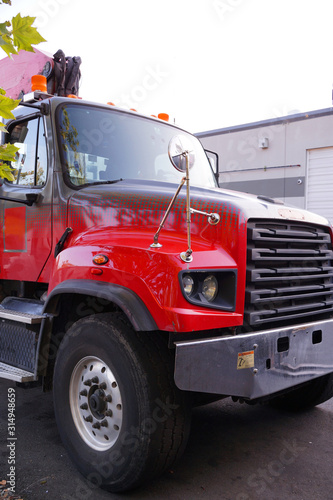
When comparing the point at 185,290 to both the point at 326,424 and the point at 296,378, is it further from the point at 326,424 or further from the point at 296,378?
the point at 326,424

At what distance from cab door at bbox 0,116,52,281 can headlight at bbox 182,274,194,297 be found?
1.54m

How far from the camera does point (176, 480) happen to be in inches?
115

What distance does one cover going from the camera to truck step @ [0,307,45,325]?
334 cm

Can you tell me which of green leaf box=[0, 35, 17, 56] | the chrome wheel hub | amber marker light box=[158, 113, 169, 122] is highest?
amber marker light box=[158, 113, 169, 122]

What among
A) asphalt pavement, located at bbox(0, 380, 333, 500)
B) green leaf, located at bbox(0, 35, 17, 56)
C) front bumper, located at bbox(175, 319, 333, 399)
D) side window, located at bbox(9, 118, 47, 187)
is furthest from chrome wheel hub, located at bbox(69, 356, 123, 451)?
green leaf, located at bbox(0, 35, 17, 56)

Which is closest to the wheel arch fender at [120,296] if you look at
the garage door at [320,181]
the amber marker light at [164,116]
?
the amber marker light at [164,116]

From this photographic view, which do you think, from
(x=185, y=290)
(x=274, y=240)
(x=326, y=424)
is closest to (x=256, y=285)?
(x=274, y=240)

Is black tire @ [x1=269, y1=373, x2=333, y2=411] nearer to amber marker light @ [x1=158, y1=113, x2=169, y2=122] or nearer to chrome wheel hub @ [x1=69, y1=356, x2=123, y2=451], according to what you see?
chrome wheel hub @ [x1=69, y1=356, x2=123, y2=451]

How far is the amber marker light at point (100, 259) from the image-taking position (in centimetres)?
283

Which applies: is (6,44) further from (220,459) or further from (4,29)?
(220,459)

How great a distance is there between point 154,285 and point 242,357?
24.5 inches

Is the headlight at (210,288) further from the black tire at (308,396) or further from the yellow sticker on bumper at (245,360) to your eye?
the black tire at (308,396)

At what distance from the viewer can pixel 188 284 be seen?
2.57 metres

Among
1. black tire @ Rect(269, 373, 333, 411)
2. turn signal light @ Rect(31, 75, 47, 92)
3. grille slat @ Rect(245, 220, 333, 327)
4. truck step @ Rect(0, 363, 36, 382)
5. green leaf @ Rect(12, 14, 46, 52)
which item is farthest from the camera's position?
turn signal light @ Rect(31, 75, 47, 92)
